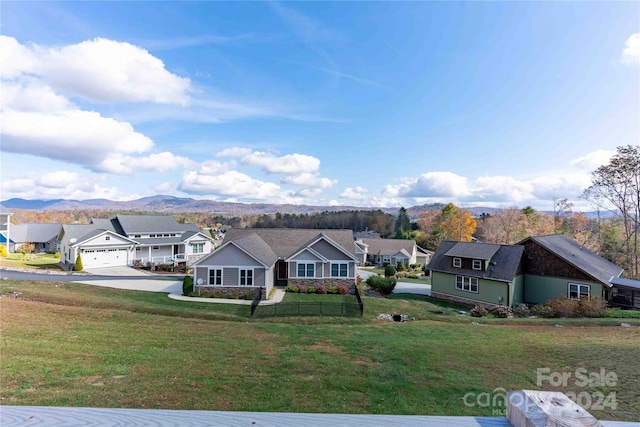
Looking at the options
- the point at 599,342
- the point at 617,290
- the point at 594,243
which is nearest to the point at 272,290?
the point at 599,342

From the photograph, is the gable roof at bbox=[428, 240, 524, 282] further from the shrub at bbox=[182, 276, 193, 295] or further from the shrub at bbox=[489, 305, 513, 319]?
the shrub at bbox=[182, 276, 193, 295]

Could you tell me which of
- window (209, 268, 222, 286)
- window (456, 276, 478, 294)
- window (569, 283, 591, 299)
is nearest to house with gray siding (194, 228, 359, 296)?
window (209, 268, 222, 286)

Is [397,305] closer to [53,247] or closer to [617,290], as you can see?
[617,290]

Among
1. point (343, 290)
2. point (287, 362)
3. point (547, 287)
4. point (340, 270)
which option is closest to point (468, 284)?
point (547, 287)

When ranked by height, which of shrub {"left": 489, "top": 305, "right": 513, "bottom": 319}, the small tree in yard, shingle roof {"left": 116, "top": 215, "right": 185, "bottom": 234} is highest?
shingle roof {"left": 116, "top": 215, "right": 185, "bottom": 234}

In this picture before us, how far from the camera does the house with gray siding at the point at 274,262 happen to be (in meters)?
22.6

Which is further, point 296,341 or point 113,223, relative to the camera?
point 113,223

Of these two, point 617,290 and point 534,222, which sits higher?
point 534,222

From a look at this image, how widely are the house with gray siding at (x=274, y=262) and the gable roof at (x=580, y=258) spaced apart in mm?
15395

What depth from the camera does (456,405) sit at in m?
5.75

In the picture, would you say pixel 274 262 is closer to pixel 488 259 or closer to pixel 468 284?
pixel 468 284

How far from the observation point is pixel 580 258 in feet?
78.2

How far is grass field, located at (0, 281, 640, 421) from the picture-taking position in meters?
5.42

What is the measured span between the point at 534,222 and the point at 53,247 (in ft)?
275
